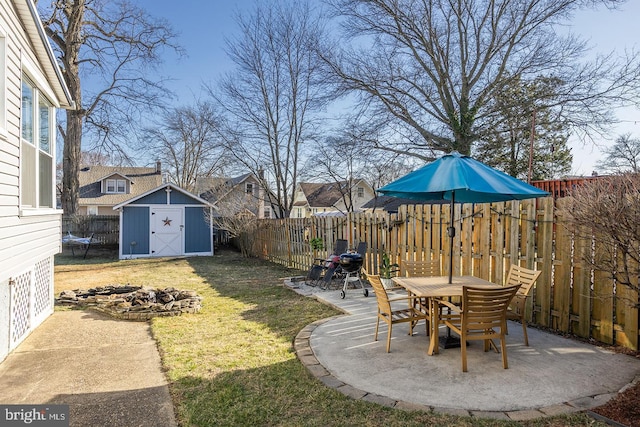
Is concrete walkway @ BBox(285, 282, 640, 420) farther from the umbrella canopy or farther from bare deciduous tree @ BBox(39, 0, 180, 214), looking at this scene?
bare deciduous tree @ BBox(39, 0, 180, 214)

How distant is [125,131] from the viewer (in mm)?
17422

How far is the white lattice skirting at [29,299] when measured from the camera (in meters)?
4.62

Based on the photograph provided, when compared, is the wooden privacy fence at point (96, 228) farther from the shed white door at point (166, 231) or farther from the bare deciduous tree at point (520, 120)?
the bare deciduous tree at point (520, 120)

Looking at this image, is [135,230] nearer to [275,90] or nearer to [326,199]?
[275,90]

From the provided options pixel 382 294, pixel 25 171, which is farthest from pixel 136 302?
pixel 382 294

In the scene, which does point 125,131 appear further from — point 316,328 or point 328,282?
point 316,328

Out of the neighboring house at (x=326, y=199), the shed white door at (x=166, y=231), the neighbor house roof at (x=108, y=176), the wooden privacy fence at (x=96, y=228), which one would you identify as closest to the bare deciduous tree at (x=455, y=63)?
the shed white door at (x=166, y=231)

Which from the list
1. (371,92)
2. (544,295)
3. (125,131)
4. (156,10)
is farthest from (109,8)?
(544,295)

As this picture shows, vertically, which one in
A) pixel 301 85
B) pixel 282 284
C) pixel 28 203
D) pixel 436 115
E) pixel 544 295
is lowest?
pixel 282 284

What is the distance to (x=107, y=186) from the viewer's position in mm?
30312

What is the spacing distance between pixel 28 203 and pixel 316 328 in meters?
4.30

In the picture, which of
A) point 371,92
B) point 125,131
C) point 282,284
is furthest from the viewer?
point 125,131

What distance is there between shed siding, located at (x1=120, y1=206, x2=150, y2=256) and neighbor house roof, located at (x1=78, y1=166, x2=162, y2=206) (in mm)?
15470

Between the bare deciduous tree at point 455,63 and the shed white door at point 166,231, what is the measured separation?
9156 millimetres
